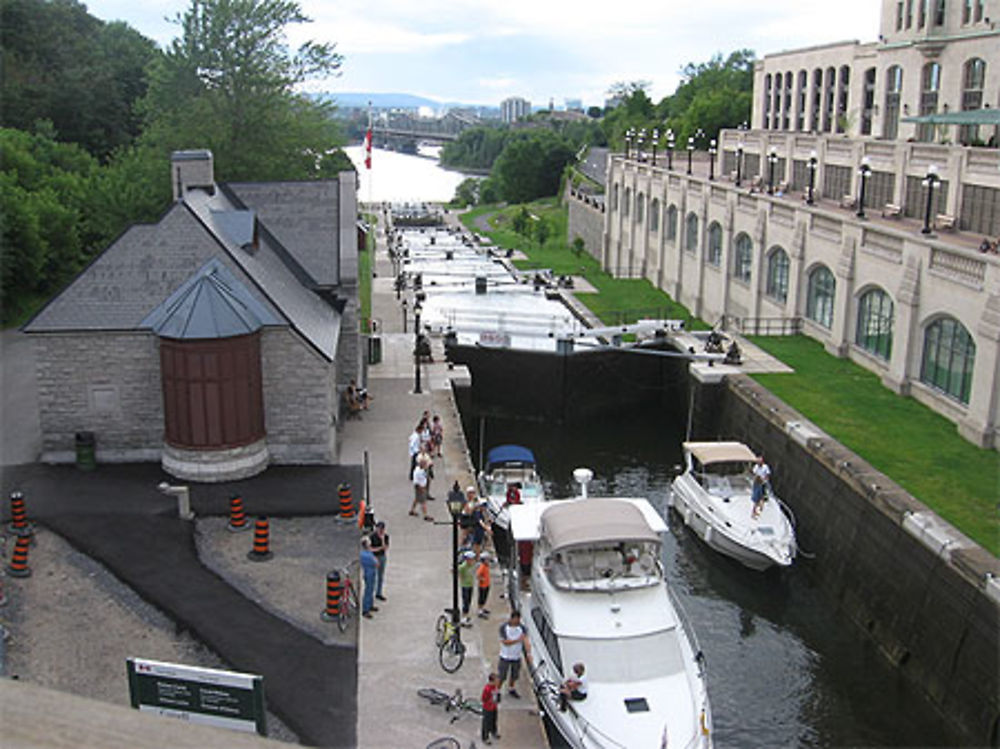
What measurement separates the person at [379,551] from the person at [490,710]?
437 centimetres

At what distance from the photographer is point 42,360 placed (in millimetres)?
25250

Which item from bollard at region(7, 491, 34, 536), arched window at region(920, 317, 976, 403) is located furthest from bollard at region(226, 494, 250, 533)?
arched window at region(920, 317, 976, 403)

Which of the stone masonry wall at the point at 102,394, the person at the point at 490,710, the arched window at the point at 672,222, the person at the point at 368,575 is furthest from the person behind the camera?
the arched window at the point at 672,222

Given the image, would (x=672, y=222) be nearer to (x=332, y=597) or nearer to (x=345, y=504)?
(x=345, y=504)

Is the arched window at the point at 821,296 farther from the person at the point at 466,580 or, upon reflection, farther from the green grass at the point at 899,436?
the person at the point at 466,580

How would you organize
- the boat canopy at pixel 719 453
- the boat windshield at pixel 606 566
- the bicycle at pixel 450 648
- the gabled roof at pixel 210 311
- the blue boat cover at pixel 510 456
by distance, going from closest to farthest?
the bicycle at pixel 450 648 → the boat windshield at pixel 606 566 → the gabled roof at pixel 210 311 → the boat canopy at pixel 719 453 → the blue boat cover at pixel 510 456

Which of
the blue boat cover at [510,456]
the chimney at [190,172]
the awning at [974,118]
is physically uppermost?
the awning at [974,118]

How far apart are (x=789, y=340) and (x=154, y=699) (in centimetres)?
3345

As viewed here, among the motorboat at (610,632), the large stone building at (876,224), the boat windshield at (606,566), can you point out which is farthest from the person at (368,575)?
the large stone building at (876,224)

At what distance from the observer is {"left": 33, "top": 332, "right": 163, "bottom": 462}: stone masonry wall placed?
2534 centimetres

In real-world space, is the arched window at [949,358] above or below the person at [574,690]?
above

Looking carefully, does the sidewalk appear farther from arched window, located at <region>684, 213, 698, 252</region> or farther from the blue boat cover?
arched window, located at <region>684, 213, 698, 252</region>

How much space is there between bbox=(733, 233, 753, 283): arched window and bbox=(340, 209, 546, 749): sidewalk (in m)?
21.6

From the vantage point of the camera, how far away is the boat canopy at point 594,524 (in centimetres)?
2025
